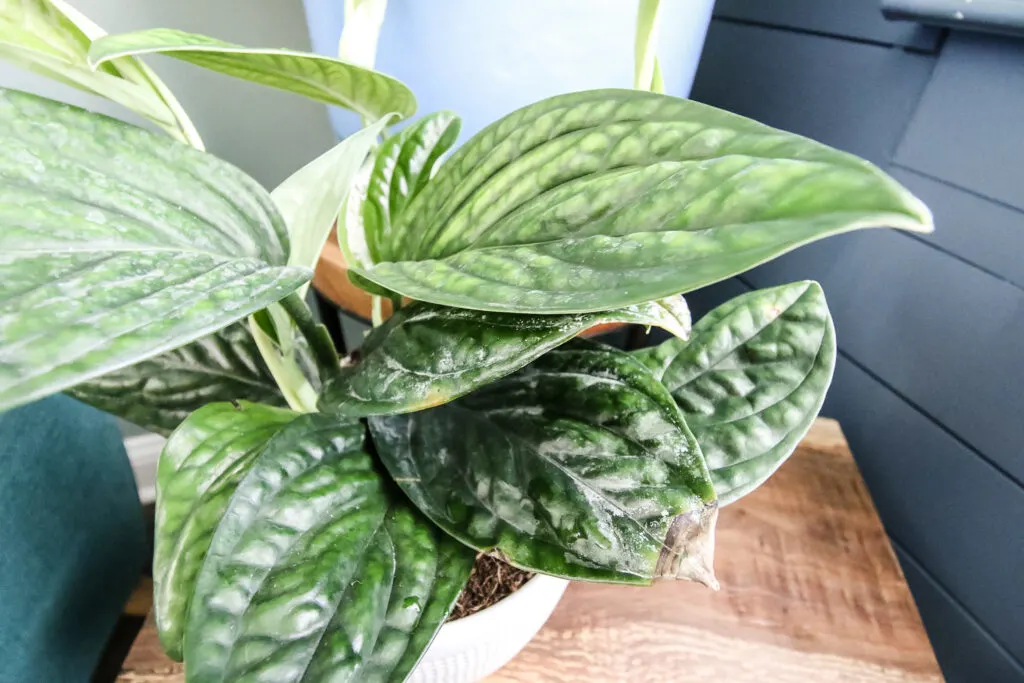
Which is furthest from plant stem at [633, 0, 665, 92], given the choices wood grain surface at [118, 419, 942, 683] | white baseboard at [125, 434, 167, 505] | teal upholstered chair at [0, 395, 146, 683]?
white baseboard at [125, 434, 167, 505]

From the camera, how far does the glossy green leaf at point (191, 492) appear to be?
0.87ft

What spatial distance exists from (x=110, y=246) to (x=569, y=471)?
199 mm

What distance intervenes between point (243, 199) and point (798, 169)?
0.24 metres

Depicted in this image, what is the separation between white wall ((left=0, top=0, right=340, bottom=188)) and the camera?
0.71 m

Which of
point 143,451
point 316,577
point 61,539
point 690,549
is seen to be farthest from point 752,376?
point 143,451

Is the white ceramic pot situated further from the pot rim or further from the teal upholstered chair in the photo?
the teal upholstered chair

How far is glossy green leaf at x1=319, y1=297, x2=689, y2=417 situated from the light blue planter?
0.74 feet

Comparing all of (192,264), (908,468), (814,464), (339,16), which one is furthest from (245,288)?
(908,468)

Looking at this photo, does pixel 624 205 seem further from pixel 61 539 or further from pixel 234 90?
pixel 234 90

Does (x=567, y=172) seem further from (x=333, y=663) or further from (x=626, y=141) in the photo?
(x=333, y=663)

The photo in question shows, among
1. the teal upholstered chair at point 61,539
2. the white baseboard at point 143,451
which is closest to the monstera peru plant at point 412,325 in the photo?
the teal upholstered chair at point 61,539

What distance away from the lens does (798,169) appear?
17cm

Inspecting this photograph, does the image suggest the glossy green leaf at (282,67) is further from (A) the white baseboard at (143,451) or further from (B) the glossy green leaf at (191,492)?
(A) the white baseboard at (143,451)

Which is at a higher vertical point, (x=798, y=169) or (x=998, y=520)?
(x=798, y=169)
